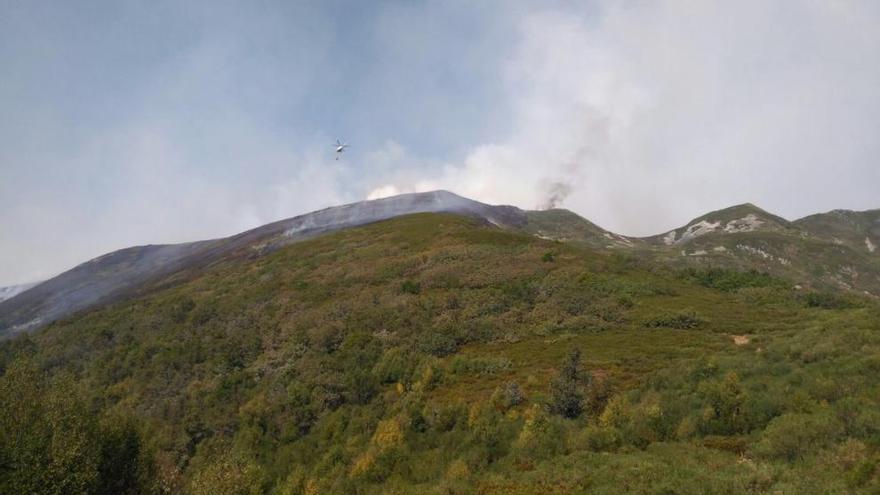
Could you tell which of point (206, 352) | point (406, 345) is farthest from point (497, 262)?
point (206, 352)

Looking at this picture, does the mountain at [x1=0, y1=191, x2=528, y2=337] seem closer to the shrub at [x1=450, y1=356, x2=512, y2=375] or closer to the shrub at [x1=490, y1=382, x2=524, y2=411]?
the shrub at [x1=450, y1=356, x2=512, y2=375]

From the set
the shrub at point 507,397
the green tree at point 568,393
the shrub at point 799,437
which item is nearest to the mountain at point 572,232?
the shrub at point 507,397

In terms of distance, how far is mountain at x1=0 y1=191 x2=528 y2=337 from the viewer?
115 metres

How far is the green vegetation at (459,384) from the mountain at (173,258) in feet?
95.8

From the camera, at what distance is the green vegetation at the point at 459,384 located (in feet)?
79.5

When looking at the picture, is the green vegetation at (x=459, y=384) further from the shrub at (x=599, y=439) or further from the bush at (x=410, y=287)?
the bush at (x=410, y=287)

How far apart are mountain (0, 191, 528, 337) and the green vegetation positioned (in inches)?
1149

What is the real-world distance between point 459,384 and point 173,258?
5237 inches

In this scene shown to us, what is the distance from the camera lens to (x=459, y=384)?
4362cm

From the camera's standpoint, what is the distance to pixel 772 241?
166 m

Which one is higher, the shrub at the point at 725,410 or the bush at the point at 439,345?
the bush at the point at 439,345

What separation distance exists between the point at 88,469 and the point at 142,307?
6826 centimetres

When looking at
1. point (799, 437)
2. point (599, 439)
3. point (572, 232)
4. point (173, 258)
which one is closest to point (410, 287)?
point (599, 439)

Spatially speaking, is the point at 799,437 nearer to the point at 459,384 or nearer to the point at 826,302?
the point at 459,384
